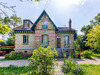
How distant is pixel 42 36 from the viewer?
39.4 ft

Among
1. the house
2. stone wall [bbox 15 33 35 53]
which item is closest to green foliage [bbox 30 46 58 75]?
the house

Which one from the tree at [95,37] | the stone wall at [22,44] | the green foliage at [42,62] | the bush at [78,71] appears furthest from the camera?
the stone wall at [22,44]

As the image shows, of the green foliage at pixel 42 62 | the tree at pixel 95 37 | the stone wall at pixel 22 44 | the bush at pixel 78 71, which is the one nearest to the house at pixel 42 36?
the stone wall at pixel 22 44

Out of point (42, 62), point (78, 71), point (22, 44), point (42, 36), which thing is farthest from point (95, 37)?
point (22, 44)

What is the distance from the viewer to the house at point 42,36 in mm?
11555

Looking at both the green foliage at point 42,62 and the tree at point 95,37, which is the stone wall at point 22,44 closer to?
the green foliage at point 42,62

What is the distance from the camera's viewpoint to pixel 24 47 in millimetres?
12094

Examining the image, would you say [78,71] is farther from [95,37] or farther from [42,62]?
[95,37]

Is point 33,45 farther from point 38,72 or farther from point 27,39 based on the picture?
point 38,72

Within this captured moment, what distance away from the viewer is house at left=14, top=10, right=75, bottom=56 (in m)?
11.6

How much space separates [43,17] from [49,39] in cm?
486

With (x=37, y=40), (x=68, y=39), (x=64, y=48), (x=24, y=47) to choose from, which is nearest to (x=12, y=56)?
(x=24, y=47)

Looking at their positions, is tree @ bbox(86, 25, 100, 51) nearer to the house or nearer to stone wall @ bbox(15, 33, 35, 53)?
the house

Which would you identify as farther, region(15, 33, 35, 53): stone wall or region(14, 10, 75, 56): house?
region(15, 33, 35, 53): stone wall
